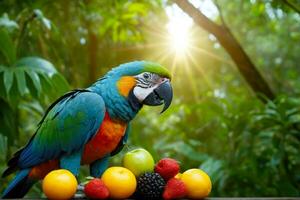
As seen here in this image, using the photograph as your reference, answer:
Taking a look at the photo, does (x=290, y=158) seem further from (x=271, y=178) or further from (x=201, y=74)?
(x=201, y=74)

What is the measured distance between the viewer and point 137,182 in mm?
1356

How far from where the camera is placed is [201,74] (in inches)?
171

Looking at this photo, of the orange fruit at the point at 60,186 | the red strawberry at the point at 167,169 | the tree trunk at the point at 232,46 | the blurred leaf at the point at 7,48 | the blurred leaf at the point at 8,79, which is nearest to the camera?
the orange fruit at the point at 60,186

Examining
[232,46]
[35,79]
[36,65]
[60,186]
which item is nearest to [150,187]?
[60,186]

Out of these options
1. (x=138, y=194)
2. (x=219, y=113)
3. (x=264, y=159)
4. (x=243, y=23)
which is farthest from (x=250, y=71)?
(x=243, y=23)

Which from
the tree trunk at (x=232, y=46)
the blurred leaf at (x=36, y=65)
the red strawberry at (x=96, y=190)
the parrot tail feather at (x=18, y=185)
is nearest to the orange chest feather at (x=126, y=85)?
the red strawberry at (x=96, y=190)

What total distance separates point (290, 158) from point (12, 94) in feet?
5.91

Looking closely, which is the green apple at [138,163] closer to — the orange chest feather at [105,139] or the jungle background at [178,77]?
the orange chest feather at [105,139]

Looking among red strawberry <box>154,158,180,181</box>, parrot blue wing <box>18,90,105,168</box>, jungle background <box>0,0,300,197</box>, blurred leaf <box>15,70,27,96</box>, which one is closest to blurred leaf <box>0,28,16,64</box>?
jungle background <box>0,0,300,197</box>

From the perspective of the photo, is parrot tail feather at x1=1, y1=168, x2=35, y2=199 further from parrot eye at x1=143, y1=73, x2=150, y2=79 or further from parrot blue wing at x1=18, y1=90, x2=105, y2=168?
parrot eye at x1=143, y1=73, x2=150, y2=79

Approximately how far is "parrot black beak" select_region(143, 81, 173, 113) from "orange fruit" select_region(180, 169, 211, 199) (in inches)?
9.0

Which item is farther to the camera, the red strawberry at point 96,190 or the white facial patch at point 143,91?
the white facial patch at point 143,91

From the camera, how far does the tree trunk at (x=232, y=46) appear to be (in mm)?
2459

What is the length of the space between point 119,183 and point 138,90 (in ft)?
0.97
